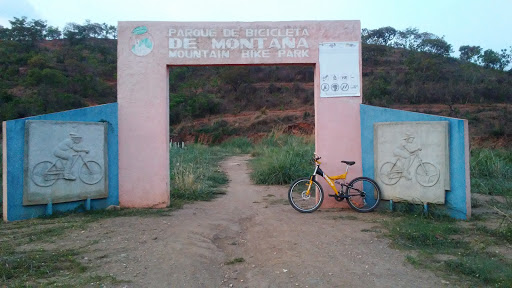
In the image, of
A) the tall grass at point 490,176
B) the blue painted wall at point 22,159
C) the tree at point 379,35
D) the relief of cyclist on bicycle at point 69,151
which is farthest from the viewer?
the tree at point 379,35

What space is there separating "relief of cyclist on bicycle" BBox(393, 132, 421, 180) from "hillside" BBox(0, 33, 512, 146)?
19.8 metres

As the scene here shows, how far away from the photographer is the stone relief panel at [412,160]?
771 cm

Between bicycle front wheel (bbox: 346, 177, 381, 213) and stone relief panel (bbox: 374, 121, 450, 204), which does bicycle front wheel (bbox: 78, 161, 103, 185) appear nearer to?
bicycle front wheel (bbox: 346, 177, 381, 213)

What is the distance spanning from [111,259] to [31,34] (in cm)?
4523

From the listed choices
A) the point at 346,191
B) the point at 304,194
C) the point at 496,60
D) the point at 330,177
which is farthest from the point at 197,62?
the point at 496,60

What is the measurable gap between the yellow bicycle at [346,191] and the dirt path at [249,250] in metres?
0.26

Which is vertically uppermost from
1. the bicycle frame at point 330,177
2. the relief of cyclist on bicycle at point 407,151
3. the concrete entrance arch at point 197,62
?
the concrete entrance arch at point 197,62

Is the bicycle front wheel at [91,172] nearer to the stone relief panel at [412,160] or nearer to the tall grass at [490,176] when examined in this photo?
the stone relief panel at [412,160]

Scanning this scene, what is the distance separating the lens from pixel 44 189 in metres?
7.96

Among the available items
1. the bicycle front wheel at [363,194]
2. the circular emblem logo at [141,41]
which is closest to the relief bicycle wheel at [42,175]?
the circular emblem logo at [141,41]

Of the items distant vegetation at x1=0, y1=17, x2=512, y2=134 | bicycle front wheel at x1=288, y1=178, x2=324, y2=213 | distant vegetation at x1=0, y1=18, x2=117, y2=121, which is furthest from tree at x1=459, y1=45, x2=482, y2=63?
bicycle front wheel at x1=288, y1=178, x2=324, y2=213

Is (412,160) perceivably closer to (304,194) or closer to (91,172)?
(304,194)

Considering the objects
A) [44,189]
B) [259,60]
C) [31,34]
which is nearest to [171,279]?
[44,189]

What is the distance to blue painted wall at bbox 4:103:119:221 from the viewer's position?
7699 mm
